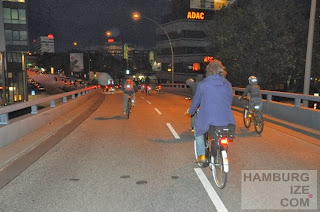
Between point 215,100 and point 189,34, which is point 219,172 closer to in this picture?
point 215,100

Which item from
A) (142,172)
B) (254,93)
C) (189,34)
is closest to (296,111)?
(254,93)

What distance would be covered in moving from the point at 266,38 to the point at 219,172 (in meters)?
16.9

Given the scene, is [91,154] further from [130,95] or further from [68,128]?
[130,95]

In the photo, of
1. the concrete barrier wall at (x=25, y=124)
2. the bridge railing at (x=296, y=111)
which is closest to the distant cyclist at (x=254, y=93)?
the bridge railing at (x=296, y=111)

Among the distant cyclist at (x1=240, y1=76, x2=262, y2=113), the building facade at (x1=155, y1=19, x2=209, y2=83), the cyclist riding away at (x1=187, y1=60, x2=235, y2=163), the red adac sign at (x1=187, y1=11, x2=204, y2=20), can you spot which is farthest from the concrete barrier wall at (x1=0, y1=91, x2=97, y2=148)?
the red adac sign at (x1=187, y1=11, x2=204, y2=20)

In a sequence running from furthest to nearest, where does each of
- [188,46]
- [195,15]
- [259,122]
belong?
[195,15], [188,46], [259,122]

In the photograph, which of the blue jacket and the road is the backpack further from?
the blue jacket

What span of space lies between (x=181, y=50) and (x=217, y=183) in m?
73.6

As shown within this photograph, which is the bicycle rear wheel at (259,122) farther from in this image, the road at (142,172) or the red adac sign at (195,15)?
the red adac sign at (195,15)

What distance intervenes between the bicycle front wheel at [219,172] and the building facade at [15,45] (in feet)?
187

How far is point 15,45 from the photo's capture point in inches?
2331

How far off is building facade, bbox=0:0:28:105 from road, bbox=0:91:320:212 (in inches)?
2096

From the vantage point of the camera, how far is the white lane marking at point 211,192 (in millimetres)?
4152

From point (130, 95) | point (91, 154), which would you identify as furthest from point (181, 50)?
point (91, 154)
